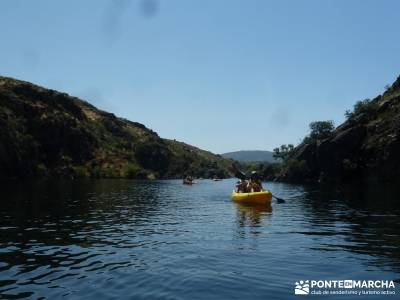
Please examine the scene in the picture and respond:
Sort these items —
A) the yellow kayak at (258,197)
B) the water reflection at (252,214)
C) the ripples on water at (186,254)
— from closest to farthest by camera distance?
1. the ripples on water at (186,254)
2. the water reflection at (252,214)
3. the yellow kayak at (258,197)

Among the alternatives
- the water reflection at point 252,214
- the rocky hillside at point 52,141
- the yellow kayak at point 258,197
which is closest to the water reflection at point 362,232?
the water reflection at point 252,214

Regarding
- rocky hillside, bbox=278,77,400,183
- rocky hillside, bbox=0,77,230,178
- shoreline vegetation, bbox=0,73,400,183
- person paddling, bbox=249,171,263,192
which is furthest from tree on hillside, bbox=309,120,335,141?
person paddling, bbox=249,171,263,192

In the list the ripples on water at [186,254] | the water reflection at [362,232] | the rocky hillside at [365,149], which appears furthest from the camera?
the rocky hillside at [365,149]

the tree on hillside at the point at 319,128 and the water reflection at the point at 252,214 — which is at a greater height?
the tree on hillside at the point at 319,128

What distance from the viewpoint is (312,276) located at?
18391 mm

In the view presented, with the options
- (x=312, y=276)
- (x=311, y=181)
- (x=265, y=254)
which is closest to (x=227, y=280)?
(x=312, y=276)

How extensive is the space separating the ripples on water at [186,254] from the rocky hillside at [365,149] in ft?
279

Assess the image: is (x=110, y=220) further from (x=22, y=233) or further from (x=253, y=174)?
(x=253, y=174)

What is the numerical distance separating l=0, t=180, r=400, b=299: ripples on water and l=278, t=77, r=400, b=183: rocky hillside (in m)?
85.1

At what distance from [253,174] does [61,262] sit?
34.3 m

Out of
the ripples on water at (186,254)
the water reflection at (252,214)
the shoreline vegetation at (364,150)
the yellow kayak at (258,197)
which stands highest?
the shoreline vegetation at (364,150)

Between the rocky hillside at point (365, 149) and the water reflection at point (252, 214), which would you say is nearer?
the water reflection at point (252, 214)

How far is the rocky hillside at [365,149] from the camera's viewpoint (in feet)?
395

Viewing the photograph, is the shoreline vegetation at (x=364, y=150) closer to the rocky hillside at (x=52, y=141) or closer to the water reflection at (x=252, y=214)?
the rocky hillside at (x=52, y=141)
